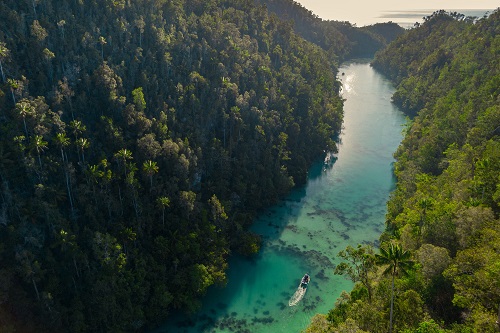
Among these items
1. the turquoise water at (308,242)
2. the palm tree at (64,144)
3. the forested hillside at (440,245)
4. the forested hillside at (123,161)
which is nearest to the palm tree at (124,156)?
the forested hillside at (123,161)

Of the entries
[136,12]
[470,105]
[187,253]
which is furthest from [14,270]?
[470,105]

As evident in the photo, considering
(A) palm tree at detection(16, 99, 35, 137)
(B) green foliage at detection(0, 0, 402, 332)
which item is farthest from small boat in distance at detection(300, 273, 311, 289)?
(A) palm tree at detection(16, 99, 35, 137)

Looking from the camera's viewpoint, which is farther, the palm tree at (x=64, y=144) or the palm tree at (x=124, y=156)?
the palm tree at (x=124, y=156)

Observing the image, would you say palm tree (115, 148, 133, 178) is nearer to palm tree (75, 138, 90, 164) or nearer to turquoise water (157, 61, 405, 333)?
palm tree (75, 138, 90, 164)

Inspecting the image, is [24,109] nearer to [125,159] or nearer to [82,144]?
[82,144]

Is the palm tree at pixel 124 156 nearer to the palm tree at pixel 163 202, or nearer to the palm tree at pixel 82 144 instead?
the palm tree at pixel 82 144

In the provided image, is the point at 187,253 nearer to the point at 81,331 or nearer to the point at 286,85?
the point at 81,331

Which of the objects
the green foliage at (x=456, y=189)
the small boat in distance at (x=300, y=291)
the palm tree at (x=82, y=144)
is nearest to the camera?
the green foliage at (x=456, y=189)

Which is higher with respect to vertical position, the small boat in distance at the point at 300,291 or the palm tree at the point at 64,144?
the palm tree at the point at 64,144
